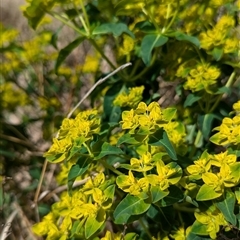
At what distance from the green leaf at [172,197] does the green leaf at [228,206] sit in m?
0.08

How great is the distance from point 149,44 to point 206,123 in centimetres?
27

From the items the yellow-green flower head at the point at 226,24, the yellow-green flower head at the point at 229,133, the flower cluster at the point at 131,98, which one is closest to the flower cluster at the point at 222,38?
the yellow-green flower head at the point at 226,24

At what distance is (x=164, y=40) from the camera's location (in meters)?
1.48

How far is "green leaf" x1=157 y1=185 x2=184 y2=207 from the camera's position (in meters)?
1.15

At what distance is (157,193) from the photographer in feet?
3.67

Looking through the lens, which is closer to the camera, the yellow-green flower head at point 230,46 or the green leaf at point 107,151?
Answer: the green leaf at point 107,151

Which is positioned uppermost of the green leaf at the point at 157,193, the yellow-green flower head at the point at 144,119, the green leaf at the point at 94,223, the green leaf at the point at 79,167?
the yellow-green flower head at the point at 144,119

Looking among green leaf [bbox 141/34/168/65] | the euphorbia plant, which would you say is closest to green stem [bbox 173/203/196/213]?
the euphorbia plant

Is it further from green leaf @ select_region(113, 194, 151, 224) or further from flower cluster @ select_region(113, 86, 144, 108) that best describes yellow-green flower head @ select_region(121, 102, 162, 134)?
flower cluster @ select_region(113, 86, 144, 108)

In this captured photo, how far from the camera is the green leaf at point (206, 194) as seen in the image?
1.13 m

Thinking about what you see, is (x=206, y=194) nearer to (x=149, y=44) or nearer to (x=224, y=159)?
(x=224, y=159)

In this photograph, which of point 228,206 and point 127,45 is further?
point 127,45

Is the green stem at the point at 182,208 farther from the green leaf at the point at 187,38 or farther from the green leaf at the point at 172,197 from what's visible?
the green leaf at the point at 187,38

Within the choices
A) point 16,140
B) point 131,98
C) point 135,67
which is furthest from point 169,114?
point 16,140
